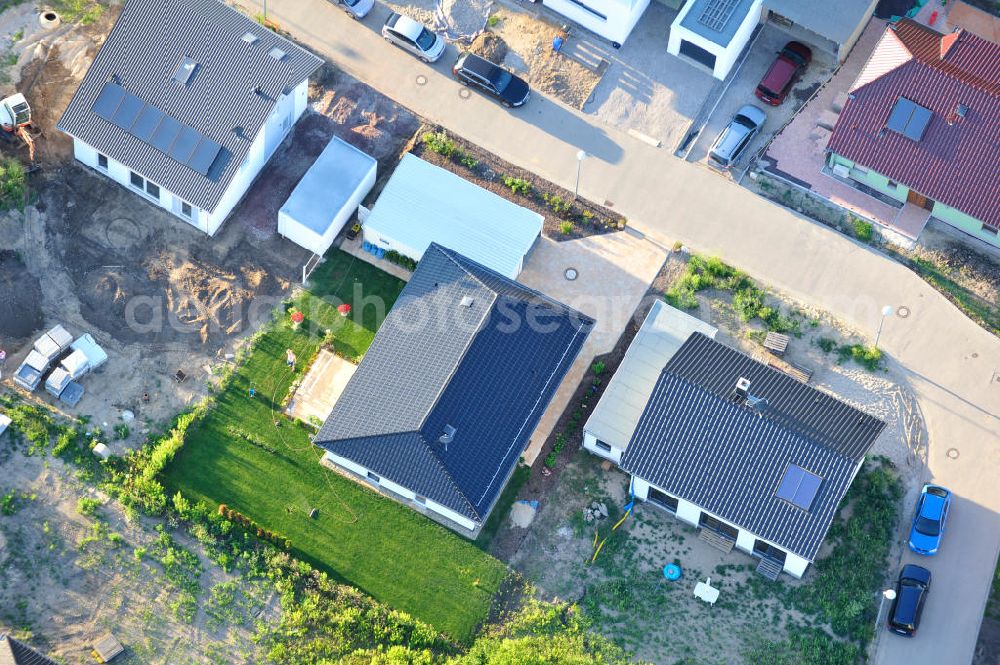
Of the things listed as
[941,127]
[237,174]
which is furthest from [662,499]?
[237,174]

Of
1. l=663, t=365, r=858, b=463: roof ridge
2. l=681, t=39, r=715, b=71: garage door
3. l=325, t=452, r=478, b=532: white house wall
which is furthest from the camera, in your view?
l=681, t=39, r=715, b=71: garage door

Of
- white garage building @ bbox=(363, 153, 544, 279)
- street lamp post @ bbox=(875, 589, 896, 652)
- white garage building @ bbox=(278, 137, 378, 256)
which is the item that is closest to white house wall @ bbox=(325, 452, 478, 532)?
white garage building @ bbox=(278, 137, 378, 256)

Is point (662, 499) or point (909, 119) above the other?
point (909, 119)

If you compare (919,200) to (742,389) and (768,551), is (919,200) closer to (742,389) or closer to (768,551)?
(742,389)

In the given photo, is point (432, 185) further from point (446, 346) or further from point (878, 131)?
point (878, 131)

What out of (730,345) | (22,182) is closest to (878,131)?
(730,345)

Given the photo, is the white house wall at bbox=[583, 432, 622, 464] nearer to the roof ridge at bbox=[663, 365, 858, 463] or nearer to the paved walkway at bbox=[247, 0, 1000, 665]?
the roof ridge at bbox=[663, 365, 858, 463]
